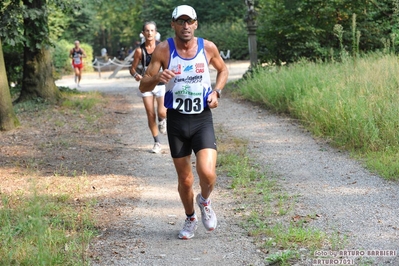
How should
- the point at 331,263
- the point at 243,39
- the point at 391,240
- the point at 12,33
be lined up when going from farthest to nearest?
the point at 243,39, the point at 12,33, the point at 391,240, the point at 331,263

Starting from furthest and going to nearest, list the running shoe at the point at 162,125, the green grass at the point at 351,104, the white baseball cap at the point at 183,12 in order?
1. the running shoe at the point at 162,125
2. the green grass at the point at 351,104
3. the white baseball cap at the point at 183,12

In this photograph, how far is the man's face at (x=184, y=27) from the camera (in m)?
5.70

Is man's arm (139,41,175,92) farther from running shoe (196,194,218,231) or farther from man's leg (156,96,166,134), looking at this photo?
man's leg (156,96,166,134)

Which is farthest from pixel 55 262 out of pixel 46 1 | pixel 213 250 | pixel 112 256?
pixel 46 1

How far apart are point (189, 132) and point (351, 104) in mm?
5057

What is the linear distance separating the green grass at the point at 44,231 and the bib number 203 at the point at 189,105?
4.69 ft

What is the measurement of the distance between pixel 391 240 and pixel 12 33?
1075 centimetres

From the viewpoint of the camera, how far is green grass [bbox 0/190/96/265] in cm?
500

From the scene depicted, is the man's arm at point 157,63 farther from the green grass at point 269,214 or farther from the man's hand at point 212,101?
the green grass at point 269,214

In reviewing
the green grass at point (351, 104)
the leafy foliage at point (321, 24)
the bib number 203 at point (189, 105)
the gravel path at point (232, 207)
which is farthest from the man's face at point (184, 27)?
the leafy foliage at point (321, 24)

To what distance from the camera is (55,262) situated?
5.04 metres

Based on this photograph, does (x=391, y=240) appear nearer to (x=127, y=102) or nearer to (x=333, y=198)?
(x=333, y=198)

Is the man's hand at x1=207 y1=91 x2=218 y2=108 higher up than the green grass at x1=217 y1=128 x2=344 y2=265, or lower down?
higher up

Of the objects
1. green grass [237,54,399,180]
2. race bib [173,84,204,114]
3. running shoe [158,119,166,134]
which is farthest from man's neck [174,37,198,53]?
running shoe [158,119,166,134]
